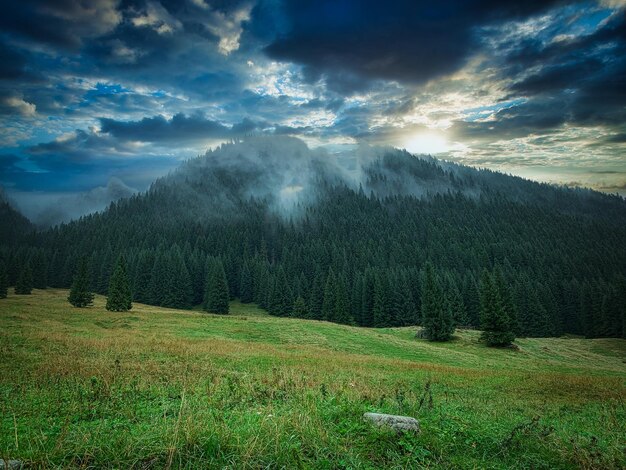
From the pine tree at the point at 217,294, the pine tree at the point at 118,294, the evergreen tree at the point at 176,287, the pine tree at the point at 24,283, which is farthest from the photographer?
the evergreen tree at the point at 176,287

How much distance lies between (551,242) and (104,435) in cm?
24126

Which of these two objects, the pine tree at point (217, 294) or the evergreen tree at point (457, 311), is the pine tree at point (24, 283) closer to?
the pine tree at point (217, 294)

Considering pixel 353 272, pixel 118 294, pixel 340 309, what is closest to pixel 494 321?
pixel 340 309

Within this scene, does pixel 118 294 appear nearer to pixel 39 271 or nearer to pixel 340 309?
pixel 340 309

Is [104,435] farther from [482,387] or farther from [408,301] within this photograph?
[408,301]

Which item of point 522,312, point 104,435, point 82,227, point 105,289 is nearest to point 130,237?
point 82,227

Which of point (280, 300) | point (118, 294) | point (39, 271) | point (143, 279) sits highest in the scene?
point (39, 271)

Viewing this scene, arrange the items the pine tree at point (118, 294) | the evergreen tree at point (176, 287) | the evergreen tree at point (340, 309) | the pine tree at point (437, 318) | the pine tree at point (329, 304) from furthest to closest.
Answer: the evergreen tree at point (176, 287)
the pine tree at point (329, 304)
the evergreen tree at point (340, 309)
the pine tree at point (118, 294)
the pine tree at point (437, 318)

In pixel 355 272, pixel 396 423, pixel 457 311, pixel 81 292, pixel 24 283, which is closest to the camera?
pixel 396 423

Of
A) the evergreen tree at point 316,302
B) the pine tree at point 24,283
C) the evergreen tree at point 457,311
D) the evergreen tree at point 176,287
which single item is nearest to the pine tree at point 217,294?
the evergreen tree at point 176,287

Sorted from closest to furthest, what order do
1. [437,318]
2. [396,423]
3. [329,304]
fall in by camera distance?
[396,423], [437,318], [329,304]

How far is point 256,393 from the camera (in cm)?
985

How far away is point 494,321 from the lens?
47156 mm

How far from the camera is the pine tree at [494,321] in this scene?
151 feet
